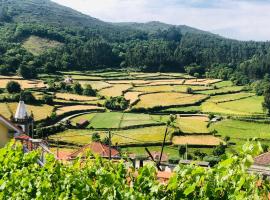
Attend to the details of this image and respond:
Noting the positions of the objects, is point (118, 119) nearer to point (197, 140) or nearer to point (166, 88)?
point (197, 140)

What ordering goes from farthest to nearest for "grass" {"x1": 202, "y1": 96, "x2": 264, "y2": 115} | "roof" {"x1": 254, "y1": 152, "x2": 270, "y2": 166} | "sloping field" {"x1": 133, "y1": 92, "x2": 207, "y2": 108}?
"sloping field" {"x1": 133, "y1": 92, "x2": 207, "y2": 108}
"grass" {"x1": 202, "y1": 96, "x2": 264, "y2": 115}
"roof" {"x1": 254, "y1": 152, "x2": 270, "y2": 166}

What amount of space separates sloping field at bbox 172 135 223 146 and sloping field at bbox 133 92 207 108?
2047 centimetres

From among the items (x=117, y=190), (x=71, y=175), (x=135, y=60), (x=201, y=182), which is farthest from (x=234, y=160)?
(x=135, y=60)

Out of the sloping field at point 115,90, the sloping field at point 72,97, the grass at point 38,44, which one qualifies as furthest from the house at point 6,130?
the grass at point 38,44

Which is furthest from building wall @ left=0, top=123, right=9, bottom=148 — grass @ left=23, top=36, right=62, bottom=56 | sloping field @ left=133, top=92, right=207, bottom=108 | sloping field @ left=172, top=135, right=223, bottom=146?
grass @ left=23, top=36, right=62, bottom=56

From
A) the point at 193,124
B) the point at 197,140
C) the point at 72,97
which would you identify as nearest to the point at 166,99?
the point at 72,97

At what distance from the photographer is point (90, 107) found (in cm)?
8631

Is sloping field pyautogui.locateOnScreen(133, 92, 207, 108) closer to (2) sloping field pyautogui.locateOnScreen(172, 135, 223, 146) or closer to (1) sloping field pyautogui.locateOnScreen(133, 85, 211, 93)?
(1) sloping field pyautogui.locateOnScreen(133, 85, 211, 93)

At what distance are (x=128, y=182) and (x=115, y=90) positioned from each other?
95.0 metres

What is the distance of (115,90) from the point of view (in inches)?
4097

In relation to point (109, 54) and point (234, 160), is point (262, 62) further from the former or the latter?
point (234, 160)

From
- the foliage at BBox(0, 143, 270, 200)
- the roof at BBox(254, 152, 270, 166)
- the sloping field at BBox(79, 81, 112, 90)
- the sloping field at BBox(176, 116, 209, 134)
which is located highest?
the foliage at BBox(0, 143, 270, 200)

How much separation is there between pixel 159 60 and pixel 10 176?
14995 centimetres

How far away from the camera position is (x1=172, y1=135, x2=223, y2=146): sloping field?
67062 mm
